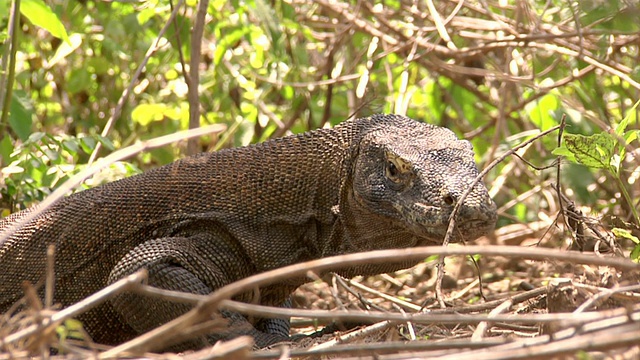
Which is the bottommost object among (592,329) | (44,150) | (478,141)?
(478,141)

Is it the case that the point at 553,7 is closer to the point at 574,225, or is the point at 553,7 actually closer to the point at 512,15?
the point at 512,15

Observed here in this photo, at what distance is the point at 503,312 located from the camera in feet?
12.3

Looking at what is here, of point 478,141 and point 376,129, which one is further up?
point 376,129

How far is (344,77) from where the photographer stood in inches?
281

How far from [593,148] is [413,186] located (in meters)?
0.89

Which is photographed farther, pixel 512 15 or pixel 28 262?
pixel 512 15

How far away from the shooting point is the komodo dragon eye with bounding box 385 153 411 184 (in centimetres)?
424

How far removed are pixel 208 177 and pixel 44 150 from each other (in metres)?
1.24

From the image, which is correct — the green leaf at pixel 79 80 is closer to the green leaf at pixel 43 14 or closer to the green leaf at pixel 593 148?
the green leaf at pixel 43 14

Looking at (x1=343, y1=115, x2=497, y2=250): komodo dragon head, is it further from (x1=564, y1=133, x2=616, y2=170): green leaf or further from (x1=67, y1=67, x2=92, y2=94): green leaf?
(x1=67, y1=67, x2=92, y2=94): green leaf

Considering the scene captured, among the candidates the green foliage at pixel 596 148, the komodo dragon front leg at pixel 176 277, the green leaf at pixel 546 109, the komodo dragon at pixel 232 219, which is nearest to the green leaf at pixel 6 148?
the komodo dragon at pixel 232 219

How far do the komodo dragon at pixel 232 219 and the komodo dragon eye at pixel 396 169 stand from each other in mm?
11

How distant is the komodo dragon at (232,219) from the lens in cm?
447

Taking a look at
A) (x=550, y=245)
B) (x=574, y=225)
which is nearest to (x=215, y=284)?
(x=574, y=225)
